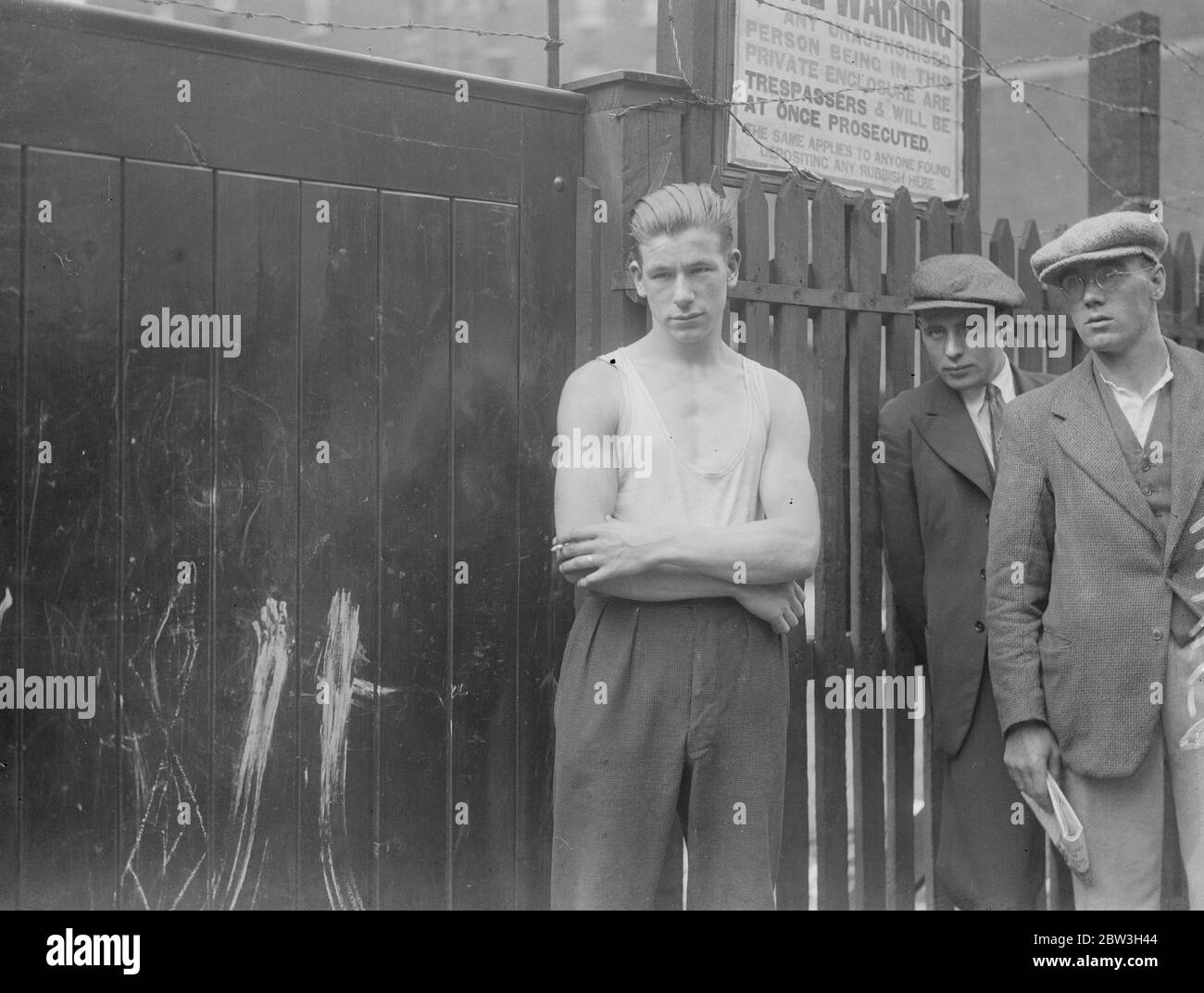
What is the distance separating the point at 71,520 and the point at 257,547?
42 centimetres

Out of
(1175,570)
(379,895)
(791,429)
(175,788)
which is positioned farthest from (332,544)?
(1175,570)

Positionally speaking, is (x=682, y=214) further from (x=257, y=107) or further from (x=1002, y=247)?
(x=1002, y=247)

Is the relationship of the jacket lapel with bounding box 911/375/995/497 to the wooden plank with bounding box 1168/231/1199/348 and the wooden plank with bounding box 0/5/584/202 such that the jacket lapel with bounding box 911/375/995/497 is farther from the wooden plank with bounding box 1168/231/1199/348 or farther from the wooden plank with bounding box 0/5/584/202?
the wooden plank with bounding box 1168/231/1199/348

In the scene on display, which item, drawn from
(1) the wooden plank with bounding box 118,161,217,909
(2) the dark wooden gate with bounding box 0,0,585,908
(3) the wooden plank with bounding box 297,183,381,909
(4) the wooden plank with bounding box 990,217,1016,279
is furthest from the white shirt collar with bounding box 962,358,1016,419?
(1) the wooden plank with bounding box 118,161,217,909

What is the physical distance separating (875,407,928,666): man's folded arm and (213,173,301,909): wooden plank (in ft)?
5.32

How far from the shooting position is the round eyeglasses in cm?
322

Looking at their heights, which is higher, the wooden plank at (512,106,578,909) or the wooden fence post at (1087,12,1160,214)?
the wooden fence post at (1087,12,1160,214)

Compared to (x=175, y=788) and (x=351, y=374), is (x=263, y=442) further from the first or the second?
(x=175, y=788)

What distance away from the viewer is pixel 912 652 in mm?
4039

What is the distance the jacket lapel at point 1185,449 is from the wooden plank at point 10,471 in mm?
2565

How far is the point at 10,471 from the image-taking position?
2.92 metres

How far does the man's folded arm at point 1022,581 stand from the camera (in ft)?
10.4

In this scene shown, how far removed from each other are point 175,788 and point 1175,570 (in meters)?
2.34

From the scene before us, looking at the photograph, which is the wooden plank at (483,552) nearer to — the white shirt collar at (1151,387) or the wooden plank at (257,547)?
the wooden plank at (257,547)
